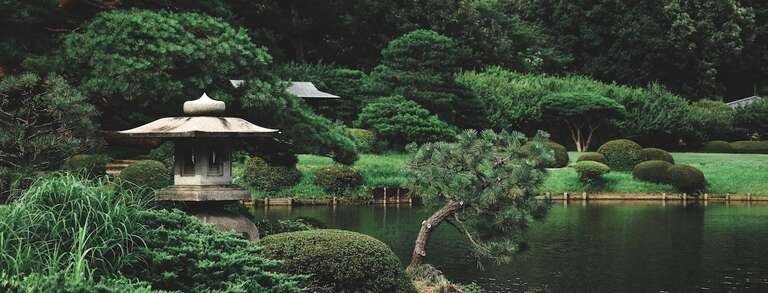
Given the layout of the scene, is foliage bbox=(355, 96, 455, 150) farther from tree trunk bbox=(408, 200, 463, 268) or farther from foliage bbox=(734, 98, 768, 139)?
tree trunk bbox=(408, 200, 463, 268)

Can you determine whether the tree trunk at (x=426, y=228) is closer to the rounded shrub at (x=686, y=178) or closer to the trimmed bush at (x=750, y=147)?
the rounded shrub at (x=686, y=178)

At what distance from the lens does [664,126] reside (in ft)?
162

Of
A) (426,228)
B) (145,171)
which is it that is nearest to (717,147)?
(145,171)

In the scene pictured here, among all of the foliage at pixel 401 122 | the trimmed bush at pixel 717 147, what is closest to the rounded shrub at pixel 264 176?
the foliage at pixel 401 122

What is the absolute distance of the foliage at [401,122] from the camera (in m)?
38.4

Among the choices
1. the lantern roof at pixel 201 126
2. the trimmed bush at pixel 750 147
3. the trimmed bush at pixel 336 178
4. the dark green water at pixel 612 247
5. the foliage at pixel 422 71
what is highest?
the foliage at pixel 422 71

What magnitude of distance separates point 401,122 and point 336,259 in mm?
28588

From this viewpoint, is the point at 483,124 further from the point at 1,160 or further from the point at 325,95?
the point at 1,160

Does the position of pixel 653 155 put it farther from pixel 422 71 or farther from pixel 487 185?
pixel 487 185

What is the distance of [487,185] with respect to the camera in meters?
14.3

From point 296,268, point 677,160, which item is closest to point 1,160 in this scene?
point 296,268

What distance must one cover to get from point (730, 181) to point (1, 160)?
3026 centimetres

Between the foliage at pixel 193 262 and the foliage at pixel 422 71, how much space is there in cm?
3237

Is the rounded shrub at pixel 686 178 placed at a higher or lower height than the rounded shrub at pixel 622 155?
lower
